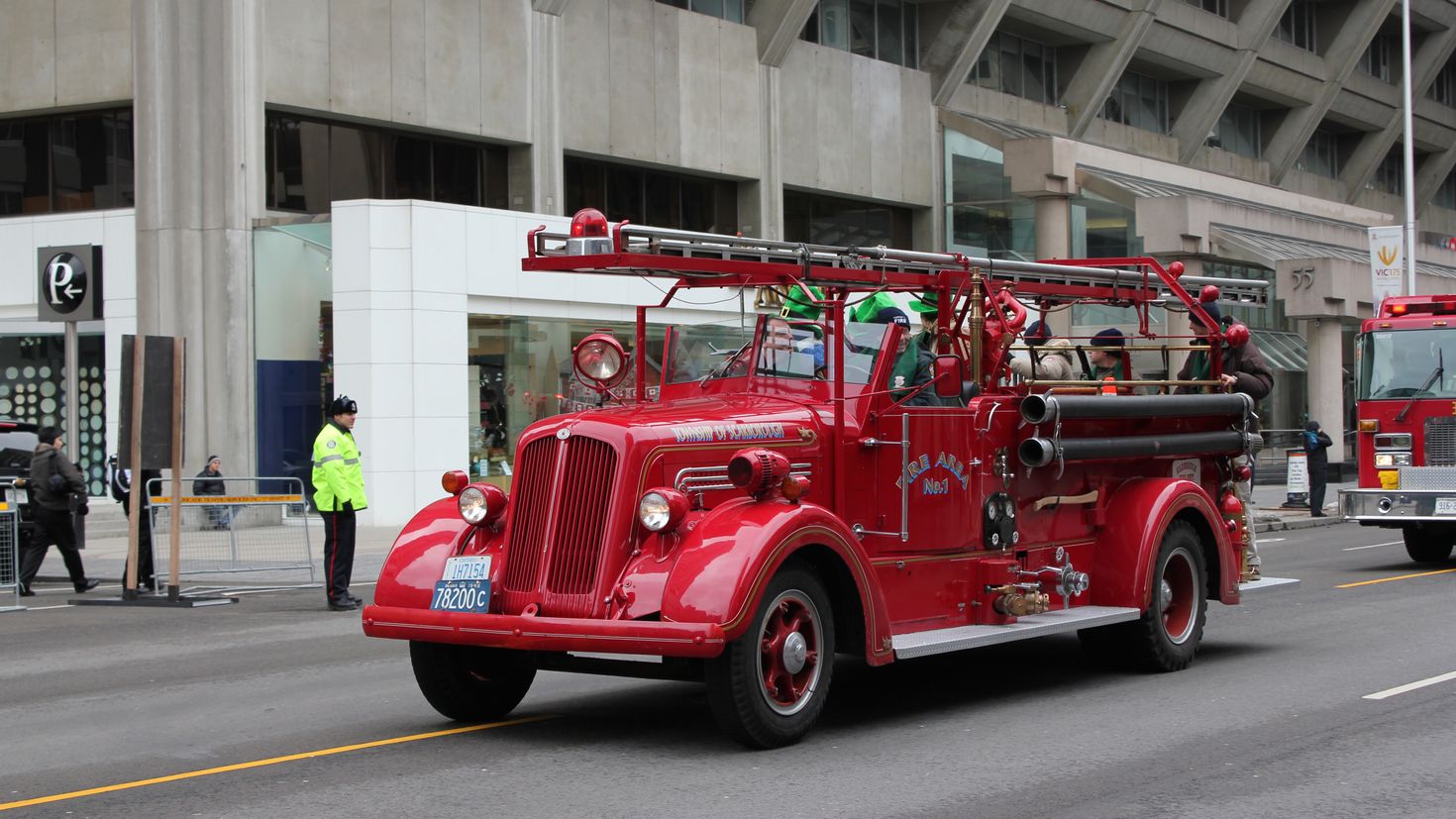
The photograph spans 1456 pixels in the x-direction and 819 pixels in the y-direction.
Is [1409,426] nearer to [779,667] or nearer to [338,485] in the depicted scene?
[338,485]

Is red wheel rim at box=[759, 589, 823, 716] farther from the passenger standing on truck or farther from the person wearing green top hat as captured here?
the passenger standing on truck

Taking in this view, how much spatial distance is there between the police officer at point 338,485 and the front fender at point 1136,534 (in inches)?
302

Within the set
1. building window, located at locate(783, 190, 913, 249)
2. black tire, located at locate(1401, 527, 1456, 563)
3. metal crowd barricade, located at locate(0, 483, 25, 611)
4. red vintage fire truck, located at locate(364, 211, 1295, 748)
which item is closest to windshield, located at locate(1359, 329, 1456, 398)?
black tire, located at locate(1401, 527, 1456, 563)

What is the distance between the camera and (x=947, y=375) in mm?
9422

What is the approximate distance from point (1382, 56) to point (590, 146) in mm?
39315

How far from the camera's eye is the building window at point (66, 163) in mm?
28562

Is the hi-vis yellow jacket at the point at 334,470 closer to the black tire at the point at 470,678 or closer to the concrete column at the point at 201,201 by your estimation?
the black tire at the point at 470,678

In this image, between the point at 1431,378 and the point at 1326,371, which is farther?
the point at 1326,371

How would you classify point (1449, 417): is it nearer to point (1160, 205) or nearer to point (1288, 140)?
point (1160, 205)

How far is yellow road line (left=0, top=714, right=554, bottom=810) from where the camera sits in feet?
24.0

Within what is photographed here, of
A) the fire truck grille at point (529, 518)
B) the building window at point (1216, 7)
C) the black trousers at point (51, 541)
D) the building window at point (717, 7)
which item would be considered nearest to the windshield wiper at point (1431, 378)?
the fire truck grille at point (529, 518)

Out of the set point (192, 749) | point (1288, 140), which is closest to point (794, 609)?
point (192, 749)

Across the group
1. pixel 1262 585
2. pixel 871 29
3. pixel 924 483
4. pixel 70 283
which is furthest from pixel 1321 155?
pixel 924 483

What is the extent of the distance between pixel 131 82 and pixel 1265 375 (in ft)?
70.7
